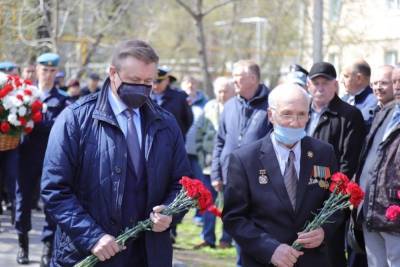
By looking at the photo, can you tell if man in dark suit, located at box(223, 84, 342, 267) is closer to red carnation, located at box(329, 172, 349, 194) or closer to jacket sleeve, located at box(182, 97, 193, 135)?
red carnation, located at box(329, 172, 349, 194)

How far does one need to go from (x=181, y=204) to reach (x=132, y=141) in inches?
18.9

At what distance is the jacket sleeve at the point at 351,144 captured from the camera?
6.80 m

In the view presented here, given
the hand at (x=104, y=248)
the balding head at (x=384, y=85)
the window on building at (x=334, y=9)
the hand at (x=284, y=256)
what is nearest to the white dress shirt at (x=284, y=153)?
the hand at (x=284, y=256)

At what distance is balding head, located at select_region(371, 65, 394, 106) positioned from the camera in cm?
673

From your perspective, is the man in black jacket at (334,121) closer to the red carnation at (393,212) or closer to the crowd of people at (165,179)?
the crowd of people at (165,179)

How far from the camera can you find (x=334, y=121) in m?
6.95

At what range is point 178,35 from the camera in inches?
1403

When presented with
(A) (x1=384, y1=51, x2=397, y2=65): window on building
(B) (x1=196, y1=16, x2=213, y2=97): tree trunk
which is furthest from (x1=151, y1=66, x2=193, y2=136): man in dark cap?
(A) (x1=384, y1=51, x2=397, y2=65): window on building

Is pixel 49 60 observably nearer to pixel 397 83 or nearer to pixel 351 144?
pixel 351 144

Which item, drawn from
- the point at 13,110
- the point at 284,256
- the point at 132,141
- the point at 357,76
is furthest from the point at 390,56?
the point at 132,141

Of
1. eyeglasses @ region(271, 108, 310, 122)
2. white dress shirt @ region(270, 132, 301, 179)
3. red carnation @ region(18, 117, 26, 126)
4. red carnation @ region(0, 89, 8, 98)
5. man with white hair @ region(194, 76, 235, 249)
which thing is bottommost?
man with white hair @ region(194, 76, 235, 249)

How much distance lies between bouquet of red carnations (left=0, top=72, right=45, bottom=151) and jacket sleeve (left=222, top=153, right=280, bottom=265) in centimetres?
358

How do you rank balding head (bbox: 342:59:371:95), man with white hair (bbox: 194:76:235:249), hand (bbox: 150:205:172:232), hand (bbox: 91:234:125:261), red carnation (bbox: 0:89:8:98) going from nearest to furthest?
hand (bbox: 91:234:125:261), hand (bbox: 150:205:172:232), red carnation (bbox: 0:89:8:98), balding head (bbox: 342:59:371:95), man with white hair (bbox: 194:76:235:249)

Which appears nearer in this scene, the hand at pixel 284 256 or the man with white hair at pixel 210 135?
the hand at pixel 284 256
